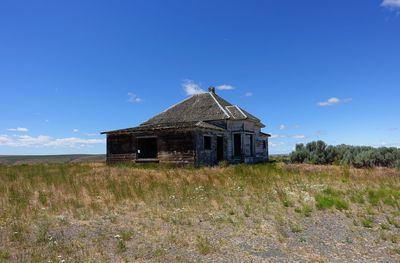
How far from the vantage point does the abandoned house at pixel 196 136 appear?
20469 millimetres

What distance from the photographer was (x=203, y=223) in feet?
23.0

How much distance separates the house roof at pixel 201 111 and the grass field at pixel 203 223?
12411 millimetres

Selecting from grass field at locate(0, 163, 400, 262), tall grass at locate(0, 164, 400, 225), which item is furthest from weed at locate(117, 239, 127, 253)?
tall grass at locate(0, 164, 400, 225)

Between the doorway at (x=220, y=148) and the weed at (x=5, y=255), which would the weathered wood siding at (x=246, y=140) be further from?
the weed at (x=5, y=255)

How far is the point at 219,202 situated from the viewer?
8.91 metres

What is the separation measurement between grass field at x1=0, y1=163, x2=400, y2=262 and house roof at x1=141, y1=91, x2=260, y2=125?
40.7ft

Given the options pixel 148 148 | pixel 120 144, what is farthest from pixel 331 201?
pixel 148 148

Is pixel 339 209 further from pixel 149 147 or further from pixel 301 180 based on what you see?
pixel 149 147

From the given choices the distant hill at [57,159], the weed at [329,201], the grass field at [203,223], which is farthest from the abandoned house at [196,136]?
the weed at [329,201]

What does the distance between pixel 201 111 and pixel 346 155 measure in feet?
35.3

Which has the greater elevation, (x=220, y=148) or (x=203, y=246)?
(x=220, y=148)

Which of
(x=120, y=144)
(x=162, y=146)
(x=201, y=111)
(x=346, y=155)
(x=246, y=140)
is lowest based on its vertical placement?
(x=346, y=155)

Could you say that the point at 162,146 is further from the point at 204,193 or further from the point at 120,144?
the point at 204,193

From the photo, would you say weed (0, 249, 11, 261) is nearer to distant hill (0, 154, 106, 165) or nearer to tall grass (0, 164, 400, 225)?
tall grass (0, 164, 400, 225)
